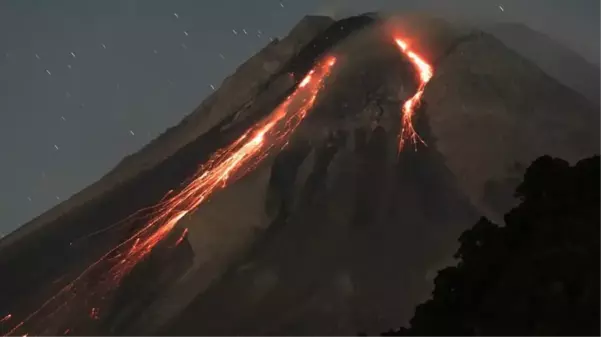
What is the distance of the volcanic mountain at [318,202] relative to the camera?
42062 mm

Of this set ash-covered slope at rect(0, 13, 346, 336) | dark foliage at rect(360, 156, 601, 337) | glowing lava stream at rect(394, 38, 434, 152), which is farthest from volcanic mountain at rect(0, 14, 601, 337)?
dark foliage at rect(360, 156, 601, 337)

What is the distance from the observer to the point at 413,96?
2431 inches

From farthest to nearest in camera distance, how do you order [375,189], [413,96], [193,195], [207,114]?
[207,114], [413,96], [193,195], [375,189]

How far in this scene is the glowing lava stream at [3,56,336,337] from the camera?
4725 cm

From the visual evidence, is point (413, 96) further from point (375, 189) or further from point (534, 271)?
point (534, 271)

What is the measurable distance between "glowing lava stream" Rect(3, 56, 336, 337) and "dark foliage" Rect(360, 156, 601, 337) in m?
36.6

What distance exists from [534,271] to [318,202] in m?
39.8

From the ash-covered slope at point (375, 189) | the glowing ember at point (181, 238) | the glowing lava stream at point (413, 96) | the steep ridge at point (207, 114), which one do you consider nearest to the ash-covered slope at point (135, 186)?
the steep ridge at point (207, 114)

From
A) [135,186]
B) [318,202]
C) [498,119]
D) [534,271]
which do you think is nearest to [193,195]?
[318,202]

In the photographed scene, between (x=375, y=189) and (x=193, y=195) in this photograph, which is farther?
(x=193, y=195)

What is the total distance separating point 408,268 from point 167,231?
18.1 m

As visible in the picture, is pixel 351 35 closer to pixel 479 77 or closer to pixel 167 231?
pixel 479 77

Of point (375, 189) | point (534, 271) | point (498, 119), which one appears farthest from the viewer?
point (498, 119)

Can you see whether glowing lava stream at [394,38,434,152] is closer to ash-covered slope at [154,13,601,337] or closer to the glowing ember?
ash-covered slope at [154,13,601,337]
